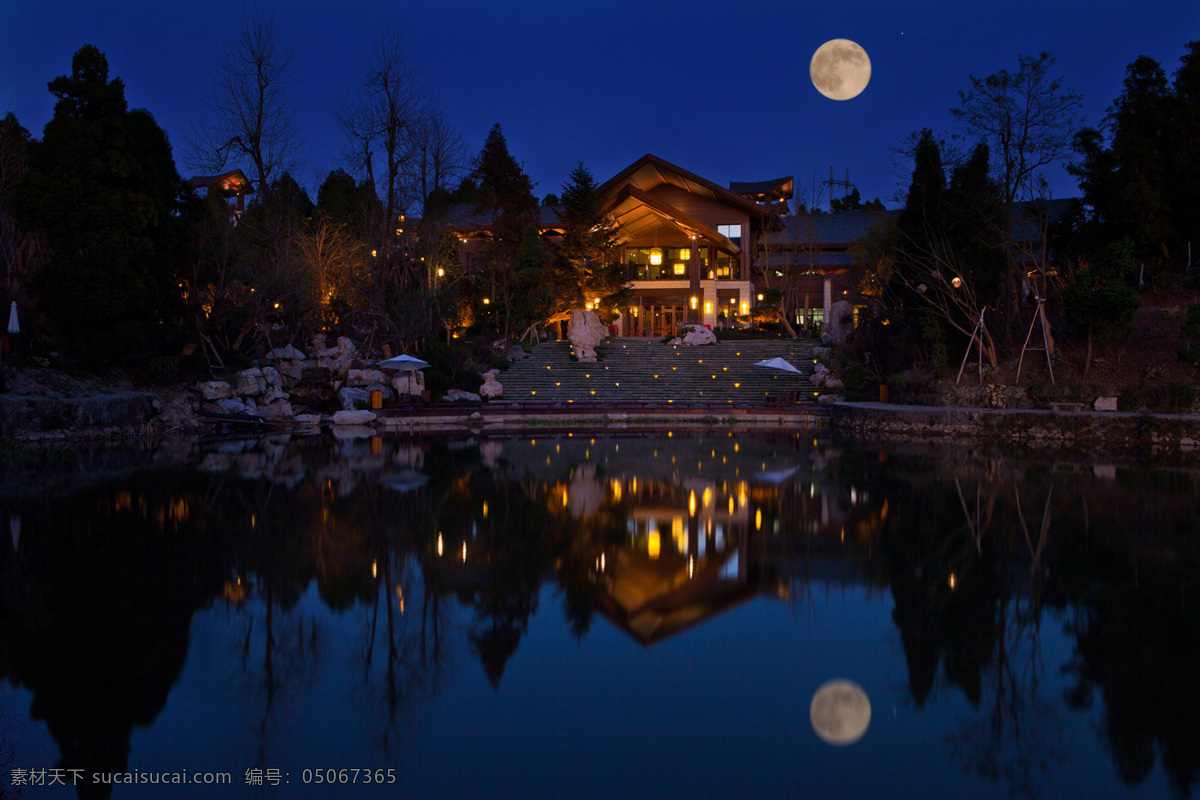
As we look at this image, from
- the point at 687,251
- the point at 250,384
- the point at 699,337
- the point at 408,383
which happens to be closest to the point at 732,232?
the point at 687,251

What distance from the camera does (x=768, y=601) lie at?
7684 millimetres

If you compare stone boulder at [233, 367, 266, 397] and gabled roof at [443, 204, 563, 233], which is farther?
gabled roof at [443, 204, 563, 233]

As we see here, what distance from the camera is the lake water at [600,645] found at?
15.3ft

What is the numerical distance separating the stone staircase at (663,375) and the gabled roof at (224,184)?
752 inches

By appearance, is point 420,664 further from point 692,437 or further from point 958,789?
point 692,437

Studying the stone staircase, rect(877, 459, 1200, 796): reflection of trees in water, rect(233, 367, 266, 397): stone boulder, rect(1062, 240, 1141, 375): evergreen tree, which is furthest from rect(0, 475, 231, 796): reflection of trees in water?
rect(1062, 240, 1141, 375): evergreen tree

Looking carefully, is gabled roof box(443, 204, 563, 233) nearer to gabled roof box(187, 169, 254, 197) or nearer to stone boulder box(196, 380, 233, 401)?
gabled roof box(187, 169, 254, 197)

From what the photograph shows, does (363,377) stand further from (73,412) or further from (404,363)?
(73,412)

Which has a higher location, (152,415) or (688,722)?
(152,415)

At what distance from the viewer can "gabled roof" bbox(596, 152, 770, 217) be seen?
140 ft

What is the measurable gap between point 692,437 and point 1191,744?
17.7 metres

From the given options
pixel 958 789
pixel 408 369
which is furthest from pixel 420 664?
pixel 408 369

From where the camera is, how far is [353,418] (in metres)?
25.9

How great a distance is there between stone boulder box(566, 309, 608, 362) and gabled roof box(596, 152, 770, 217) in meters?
8.61
